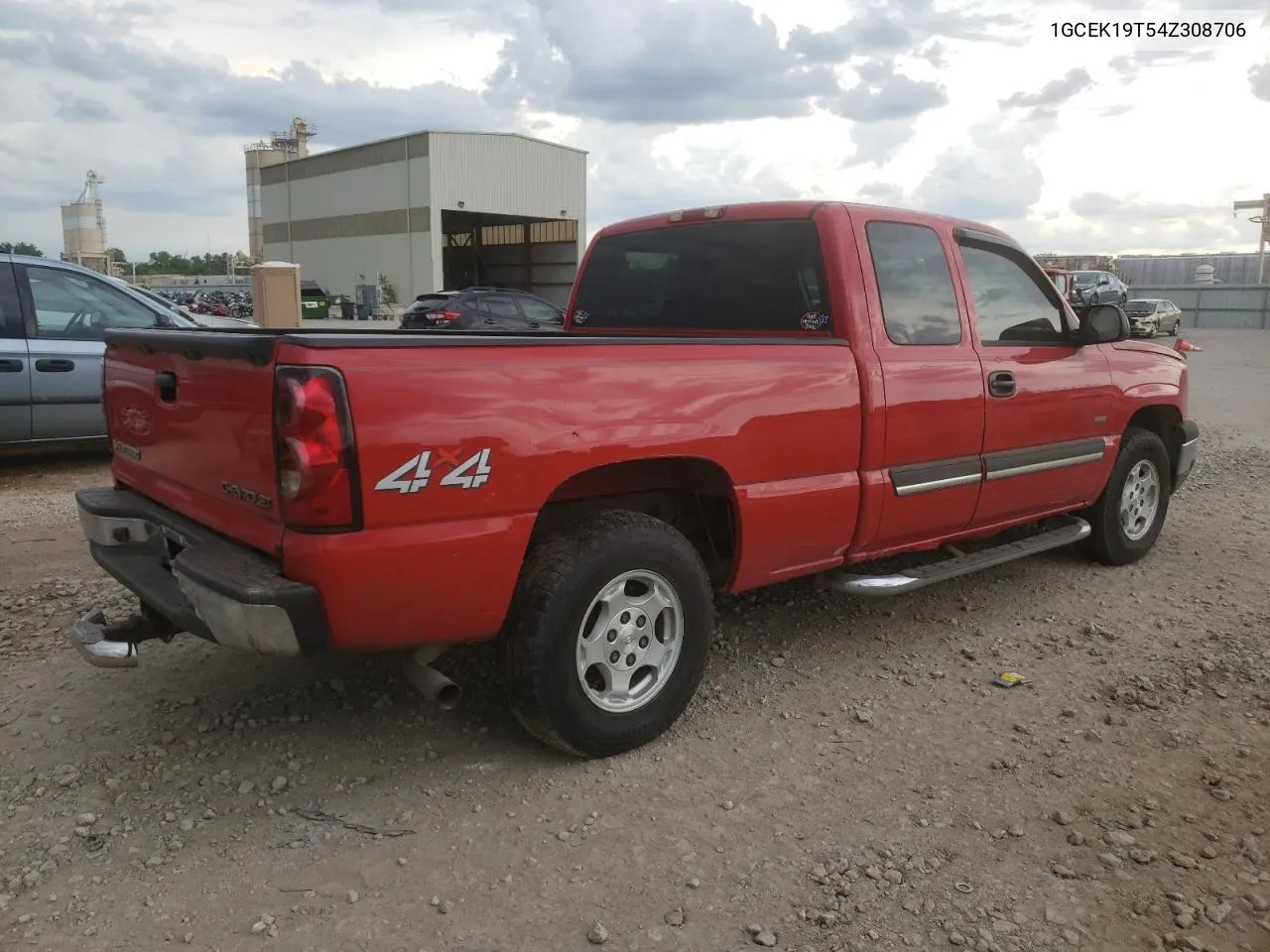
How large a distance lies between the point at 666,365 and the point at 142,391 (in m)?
1.87

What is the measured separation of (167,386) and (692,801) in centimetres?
221

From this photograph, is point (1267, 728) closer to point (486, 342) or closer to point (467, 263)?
point (486, 342)

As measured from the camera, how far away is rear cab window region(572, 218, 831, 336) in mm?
4117

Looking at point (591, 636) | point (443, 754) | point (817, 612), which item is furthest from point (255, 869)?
point (817, 612)

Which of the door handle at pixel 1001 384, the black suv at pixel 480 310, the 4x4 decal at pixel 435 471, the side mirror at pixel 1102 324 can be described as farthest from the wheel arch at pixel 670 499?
the black suv at pixel 480 310

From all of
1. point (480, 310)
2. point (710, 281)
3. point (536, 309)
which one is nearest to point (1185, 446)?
point (710, 281)

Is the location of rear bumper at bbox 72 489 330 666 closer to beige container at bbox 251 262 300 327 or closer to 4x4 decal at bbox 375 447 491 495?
4x4 decal at bbox 375 447 491 495

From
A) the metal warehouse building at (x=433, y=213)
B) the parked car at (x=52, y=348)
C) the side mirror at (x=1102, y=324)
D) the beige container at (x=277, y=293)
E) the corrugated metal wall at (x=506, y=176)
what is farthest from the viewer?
the metal warehouse building at (x=433, y=213)

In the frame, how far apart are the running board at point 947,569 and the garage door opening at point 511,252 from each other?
39746 mm

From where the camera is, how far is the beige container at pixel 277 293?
1509 centimetres

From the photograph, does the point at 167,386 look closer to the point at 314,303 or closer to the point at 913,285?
the point at 913,285

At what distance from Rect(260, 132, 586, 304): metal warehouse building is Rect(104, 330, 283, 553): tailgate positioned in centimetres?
3733

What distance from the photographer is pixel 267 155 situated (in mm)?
78000

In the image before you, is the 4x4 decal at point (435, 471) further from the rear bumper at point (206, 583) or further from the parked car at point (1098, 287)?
the parked car at point (1098, 287)
